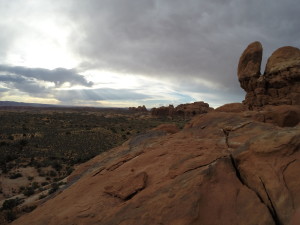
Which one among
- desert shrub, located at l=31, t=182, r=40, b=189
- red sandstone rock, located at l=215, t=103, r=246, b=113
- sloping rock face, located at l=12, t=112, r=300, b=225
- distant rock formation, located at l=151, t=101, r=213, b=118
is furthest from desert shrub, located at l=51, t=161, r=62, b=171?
distant rock formation, located at l=151, t=101, r=213, b=118

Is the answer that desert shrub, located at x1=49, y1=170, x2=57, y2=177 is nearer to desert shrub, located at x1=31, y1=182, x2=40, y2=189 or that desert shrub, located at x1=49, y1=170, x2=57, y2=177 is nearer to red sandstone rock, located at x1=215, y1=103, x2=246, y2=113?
desert shrub, located at x1=31, y1=182, x2=40, y2=189

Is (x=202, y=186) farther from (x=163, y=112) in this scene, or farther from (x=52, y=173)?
(x=163, y=112)

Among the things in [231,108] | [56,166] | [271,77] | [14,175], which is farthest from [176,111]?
[14,175]

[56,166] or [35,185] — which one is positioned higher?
[56,166]

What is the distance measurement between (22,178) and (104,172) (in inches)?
533

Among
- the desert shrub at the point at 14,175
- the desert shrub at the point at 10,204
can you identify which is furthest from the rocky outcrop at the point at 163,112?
the desert shrub at the point at 10,204

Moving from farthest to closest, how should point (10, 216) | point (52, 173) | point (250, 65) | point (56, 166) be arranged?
point (250, 65) → point (56, 166) → point (52, 173) → point (10, 216)

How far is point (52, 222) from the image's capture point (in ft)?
22.5

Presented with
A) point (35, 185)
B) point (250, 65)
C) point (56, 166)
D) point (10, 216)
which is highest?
point (250, 65)

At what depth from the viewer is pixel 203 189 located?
5910 millimetres

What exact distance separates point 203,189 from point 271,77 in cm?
2046

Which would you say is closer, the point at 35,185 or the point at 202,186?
the point at 202,186

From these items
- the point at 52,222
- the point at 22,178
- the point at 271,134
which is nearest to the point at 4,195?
the point at 22,178

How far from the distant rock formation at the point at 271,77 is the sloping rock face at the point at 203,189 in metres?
14.9
